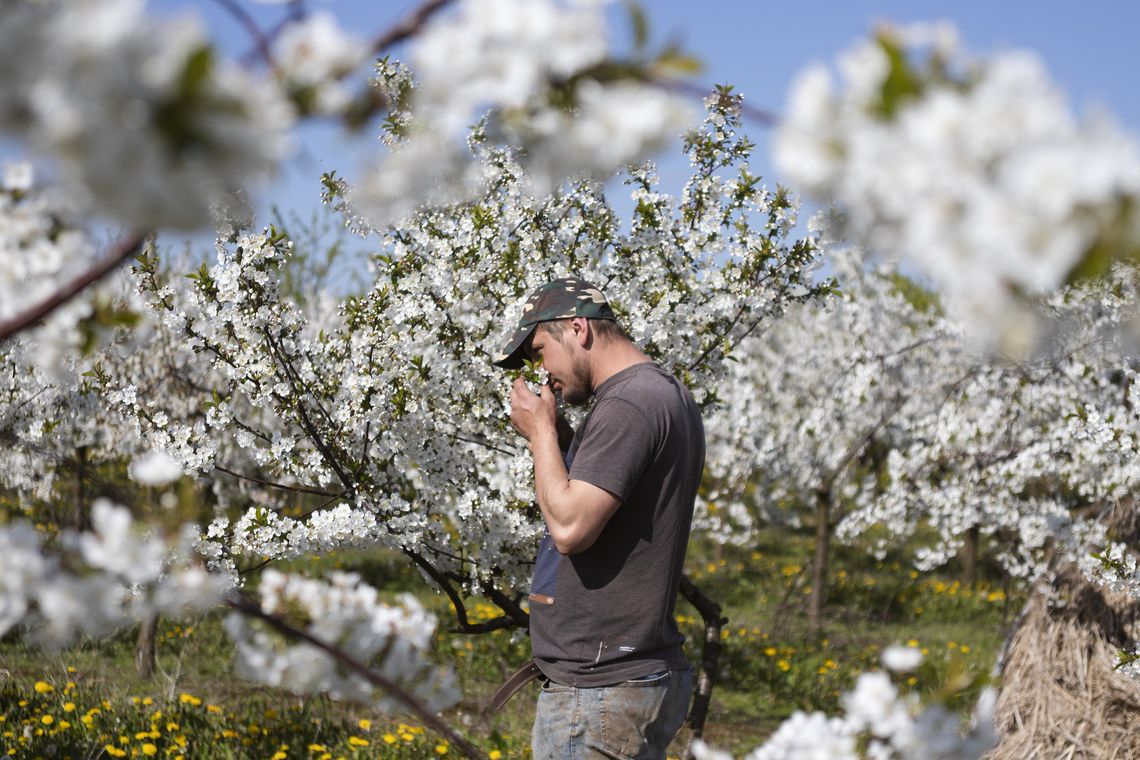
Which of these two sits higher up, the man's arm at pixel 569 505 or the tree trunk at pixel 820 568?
the tree trunk at pixel 820 568

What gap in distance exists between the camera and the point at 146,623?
6188 mm

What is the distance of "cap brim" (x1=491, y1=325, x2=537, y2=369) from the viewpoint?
2.86 m

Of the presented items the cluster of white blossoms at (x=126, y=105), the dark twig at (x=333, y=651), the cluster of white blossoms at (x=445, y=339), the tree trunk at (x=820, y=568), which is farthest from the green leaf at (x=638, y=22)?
the tree trunk at (x=820, y=568)

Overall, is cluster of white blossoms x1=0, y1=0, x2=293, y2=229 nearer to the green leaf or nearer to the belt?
the green leaf

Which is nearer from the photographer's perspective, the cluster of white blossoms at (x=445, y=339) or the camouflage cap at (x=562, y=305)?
the camouflage cap at (x=562, y=305)

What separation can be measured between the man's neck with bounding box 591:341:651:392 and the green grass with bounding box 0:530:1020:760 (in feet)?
3.20

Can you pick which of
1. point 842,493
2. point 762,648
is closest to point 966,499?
point 762,648

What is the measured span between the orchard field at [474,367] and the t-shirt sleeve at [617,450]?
532mm

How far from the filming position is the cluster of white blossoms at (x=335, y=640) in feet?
5.21

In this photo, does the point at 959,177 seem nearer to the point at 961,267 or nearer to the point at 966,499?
the point at 961,267

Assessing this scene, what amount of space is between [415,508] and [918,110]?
333 centimetres

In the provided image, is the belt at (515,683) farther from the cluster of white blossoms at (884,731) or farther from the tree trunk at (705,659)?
the tree trunk at (705,659)

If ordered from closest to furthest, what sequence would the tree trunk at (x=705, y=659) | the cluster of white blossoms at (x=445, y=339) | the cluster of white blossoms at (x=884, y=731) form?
1. the cluster of white blossoms at (x=884, y=731)
2. the cluster of white blossoms at (x=445, y=339)
3. the tree trunk at (x=705, y=659)

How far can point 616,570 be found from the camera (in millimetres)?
2496
